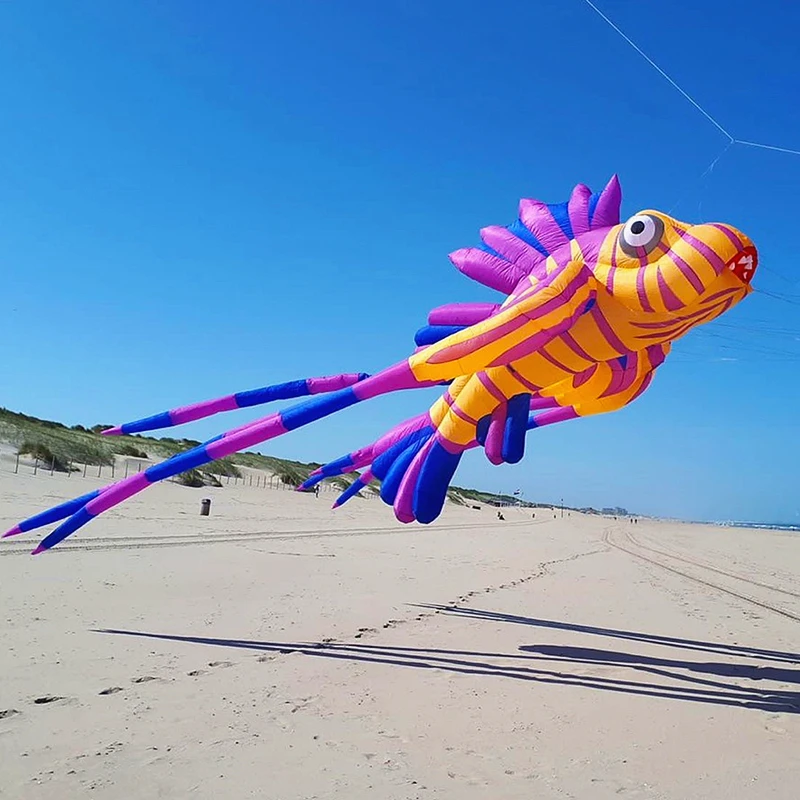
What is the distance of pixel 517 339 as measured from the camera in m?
6.83

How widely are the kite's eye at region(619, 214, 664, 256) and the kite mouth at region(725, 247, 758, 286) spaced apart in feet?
2.36

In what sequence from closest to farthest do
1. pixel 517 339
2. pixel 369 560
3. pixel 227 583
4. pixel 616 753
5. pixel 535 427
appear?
pixel 616 753 < pixel 517 339 < pixel 535 427 < pixel 227 583 < pixel 369 560

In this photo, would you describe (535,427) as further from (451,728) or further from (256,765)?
(256,765)

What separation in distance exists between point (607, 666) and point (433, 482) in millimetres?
2827

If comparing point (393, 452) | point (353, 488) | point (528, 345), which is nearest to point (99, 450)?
point (353, 488)

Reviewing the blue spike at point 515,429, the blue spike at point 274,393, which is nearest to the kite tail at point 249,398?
the blue spike at point 274,393

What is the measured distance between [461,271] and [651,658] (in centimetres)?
537

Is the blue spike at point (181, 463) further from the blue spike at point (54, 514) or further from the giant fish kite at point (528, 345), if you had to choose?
the blue spike at point (54, 514)

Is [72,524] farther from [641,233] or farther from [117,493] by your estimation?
[641,233]

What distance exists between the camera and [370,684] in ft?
19.9

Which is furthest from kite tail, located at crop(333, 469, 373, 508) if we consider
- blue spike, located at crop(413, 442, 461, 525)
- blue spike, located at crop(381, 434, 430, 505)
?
blue spike, located at crop(413, 442, 461, 525)

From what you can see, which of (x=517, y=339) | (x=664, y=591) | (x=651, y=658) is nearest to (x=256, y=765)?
(x=517, y=339)

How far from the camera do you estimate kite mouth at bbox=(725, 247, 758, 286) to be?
19.1ft

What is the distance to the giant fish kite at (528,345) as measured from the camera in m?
6.17
